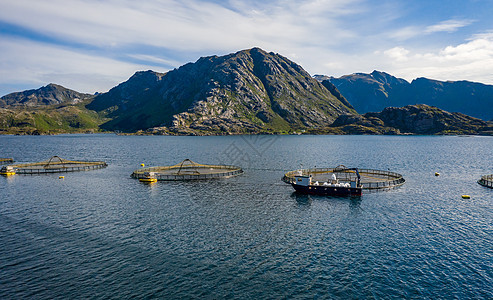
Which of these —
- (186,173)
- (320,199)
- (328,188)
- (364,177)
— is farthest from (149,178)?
(364,177)

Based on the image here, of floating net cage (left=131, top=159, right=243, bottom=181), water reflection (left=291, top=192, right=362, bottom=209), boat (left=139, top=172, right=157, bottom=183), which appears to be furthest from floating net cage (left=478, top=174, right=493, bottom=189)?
boat (left=139, top=172, right=157, bottom=183)

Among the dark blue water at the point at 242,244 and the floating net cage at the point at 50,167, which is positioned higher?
the floating net cage at the point at 50,167

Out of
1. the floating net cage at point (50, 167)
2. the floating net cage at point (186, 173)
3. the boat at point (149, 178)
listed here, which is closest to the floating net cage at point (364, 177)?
the floating net cage at point (186, 173)

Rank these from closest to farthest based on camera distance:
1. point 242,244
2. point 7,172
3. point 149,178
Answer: point 242,244 → point 149,178 → point 7,172

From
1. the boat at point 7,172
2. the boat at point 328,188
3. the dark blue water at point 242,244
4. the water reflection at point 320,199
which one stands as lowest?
the dark blue water at point 242,244

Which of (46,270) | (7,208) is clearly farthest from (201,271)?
(7,208)

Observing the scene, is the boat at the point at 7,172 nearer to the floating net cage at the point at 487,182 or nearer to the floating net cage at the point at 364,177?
the floating net cage at the point at 364,177

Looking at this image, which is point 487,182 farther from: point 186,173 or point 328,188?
point 186,173

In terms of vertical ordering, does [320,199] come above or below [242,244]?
above
